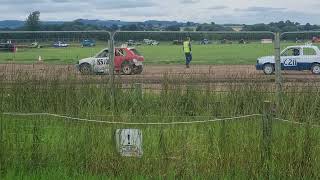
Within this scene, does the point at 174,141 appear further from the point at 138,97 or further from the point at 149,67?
the point at 149,67

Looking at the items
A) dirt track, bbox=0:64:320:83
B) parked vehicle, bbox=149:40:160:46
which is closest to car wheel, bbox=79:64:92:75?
dirt track, bbox=0:64:320:83

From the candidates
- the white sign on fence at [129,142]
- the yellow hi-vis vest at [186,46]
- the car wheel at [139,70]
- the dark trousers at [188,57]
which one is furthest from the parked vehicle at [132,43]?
the white sign on fence at [129,142]

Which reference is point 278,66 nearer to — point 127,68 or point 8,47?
point 127,68

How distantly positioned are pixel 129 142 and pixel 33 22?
1091 centimetres

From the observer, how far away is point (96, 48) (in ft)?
54.8

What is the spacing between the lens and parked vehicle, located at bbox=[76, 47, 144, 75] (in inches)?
595

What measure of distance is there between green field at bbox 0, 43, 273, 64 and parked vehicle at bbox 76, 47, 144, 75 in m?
0.28

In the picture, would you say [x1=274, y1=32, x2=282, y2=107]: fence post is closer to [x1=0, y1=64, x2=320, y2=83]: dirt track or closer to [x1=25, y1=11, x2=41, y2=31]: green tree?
[x1=0, y1=64, x2=320, y2=83]: dirt track

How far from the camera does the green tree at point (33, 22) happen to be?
1780cm

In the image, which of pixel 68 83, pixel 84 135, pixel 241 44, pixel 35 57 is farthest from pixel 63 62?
pixel 84 135

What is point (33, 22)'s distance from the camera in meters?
18.4

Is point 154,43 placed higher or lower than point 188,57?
higher

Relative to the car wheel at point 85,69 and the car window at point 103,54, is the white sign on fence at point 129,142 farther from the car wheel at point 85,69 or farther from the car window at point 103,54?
the car window at point 103,54

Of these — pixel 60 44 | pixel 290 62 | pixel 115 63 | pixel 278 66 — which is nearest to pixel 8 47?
pixel 60 44
